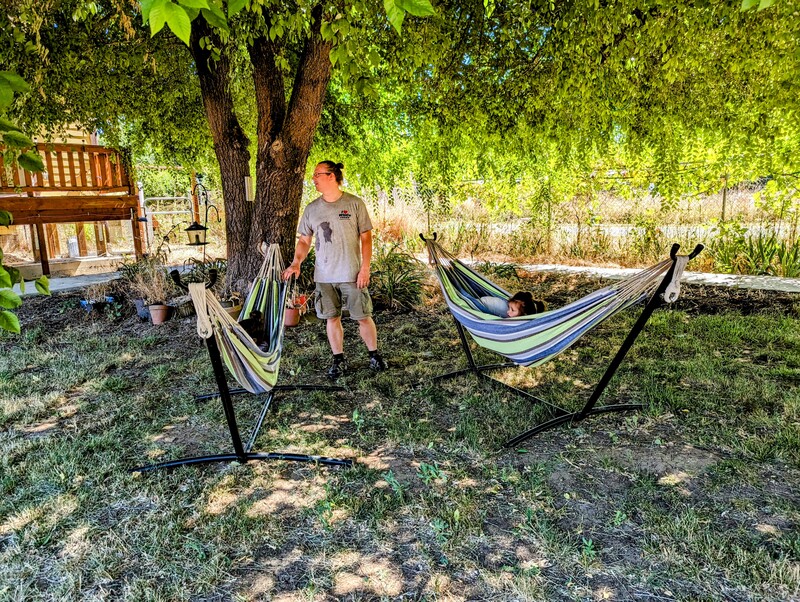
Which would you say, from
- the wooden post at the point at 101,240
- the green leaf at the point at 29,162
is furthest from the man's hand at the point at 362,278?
the wooden post at the point at 101,240

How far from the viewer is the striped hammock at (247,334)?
6.27 ft

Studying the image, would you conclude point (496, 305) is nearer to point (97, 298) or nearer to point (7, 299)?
point (7, 299)

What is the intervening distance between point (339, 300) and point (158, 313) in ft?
6.89

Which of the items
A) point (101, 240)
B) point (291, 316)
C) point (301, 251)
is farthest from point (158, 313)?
point (101, 240)

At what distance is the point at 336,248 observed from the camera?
10.4ft

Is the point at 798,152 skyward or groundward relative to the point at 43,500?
skyward

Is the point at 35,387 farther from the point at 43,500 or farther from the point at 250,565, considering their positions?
the point at 250,565

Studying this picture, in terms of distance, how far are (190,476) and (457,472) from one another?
42.5 inches

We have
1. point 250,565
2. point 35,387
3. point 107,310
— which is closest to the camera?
→ point 250,565

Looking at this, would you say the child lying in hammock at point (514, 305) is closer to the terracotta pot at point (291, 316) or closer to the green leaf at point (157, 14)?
the terracotta pot at point (291, 316)

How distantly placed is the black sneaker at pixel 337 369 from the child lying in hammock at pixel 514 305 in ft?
3.27

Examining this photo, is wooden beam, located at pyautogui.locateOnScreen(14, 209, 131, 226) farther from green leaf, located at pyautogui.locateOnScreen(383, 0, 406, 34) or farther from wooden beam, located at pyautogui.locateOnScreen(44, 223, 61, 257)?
green leaf, located at pyautogui.locateOnScreen(383, 0, 406, 34)

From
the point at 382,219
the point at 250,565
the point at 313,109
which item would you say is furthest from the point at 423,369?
the point at 382,219

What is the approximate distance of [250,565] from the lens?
160 centimetres
